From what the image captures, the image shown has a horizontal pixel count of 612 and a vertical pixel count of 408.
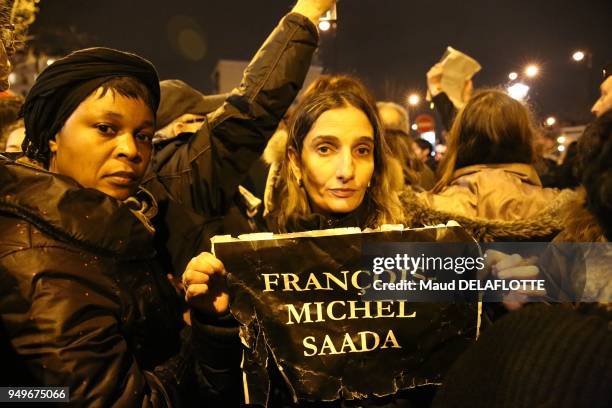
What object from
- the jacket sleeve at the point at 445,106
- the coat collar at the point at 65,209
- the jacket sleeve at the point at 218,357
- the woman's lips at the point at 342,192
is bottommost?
the jacket sleeve at the point at 218,357

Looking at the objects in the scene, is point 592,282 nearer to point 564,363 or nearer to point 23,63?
point 564,363

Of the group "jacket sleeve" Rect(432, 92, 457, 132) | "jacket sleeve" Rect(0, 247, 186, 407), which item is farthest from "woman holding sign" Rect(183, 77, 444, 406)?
"jacket sleeve" Rect(432, 92, 457, 132)

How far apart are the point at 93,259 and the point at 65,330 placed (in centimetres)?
21

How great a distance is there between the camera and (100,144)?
1510 mm

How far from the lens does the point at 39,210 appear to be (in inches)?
47.9

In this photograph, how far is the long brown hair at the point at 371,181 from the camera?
1.96m

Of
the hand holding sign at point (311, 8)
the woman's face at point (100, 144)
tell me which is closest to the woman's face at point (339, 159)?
the hand holding sign at point (311, 8)

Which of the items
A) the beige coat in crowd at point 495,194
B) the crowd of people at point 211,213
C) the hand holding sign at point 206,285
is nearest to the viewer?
the crowd of people at point 211,213

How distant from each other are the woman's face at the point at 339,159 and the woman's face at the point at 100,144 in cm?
71

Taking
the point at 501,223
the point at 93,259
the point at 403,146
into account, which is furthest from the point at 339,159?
the point at 403,146

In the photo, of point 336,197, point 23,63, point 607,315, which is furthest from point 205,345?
point 23,63

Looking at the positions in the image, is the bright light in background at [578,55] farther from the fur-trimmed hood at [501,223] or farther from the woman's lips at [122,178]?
the woman's lips at [122,178]

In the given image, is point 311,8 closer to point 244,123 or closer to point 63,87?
point 244,123

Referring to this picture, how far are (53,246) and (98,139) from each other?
44 cm
